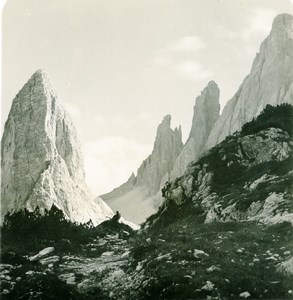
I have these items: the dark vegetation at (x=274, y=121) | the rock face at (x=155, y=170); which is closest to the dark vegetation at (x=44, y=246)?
the dark vegetation at (x=274, y=121)

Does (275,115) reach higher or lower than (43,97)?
lower

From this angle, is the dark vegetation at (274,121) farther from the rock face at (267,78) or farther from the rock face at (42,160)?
the rock face at (267,78)

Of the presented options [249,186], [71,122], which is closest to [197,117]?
[71,122]

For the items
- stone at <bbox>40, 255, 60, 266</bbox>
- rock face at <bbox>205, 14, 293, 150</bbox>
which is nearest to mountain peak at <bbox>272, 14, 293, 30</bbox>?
rock face at <bbox>205, 14, 293, 150</bbox>

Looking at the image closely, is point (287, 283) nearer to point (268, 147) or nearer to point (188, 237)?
point (188, 237)

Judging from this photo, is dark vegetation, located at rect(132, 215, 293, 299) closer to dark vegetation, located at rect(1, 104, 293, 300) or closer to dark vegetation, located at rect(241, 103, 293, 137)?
dark vegetation, located at rect(1, 104, 293, 300)

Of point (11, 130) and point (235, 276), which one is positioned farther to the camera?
point (11, 130)

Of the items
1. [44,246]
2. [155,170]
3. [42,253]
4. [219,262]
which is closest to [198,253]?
[219,262]
